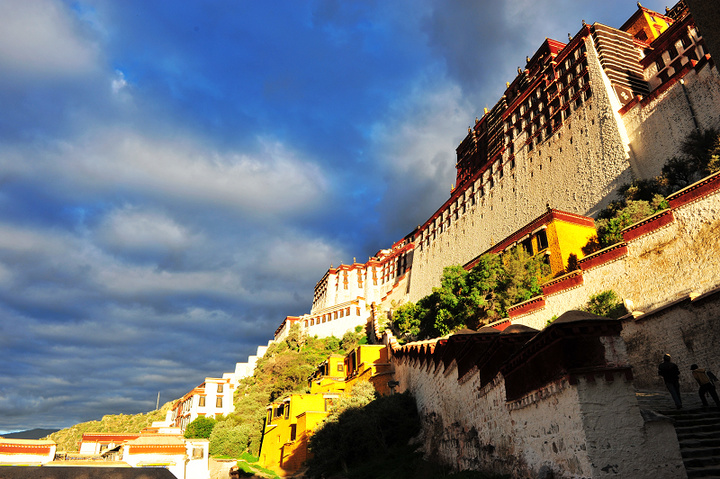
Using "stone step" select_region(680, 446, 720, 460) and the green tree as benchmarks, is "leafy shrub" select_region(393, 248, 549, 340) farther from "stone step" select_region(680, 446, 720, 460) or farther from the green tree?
the green tree

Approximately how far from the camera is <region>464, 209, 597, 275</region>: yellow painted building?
26.1 m

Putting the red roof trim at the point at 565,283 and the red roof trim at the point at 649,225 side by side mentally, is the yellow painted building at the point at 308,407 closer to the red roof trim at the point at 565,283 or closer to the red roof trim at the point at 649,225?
the red roof trim at the point at 565,283

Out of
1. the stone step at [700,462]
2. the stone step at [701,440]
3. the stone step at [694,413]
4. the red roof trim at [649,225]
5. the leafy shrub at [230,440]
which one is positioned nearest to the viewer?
the stone step at [700,462]

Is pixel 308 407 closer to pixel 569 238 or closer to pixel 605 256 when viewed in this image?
pixel 569 238

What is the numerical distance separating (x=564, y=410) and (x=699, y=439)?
2921 mm

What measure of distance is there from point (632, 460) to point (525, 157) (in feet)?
133

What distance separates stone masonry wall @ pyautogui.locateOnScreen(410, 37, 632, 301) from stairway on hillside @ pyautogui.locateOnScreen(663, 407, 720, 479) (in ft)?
86.8

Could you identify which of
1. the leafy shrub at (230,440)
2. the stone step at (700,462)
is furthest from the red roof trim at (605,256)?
the leafy shrub at (230,440)

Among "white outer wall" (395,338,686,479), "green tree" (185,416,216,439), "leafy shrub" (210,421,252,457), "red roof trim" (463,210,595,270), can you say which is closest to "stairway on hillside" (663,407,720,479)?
"white outer wall" (395,338,686,479)

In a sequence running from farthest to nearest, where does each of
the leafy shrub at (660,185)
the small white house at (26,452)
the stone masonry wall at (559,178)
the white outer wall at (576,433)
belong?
the stone masonry wall at (559,178) → the small white house at (26,452) → the leafy shrub at (660,185) → the white outer wall at (576,433)

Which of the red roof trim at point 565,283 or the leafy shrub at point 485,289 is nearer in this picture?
the red roof trim at point 565,283

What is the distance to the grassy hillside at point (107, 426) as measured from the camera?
62.8 meters

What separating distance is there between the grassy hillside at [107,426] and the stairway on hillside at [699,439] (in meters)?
70.1

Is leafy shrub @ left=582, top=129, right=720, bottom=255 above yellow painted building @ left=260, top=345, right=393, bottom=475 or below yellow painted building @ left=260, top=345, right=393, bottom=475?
above
